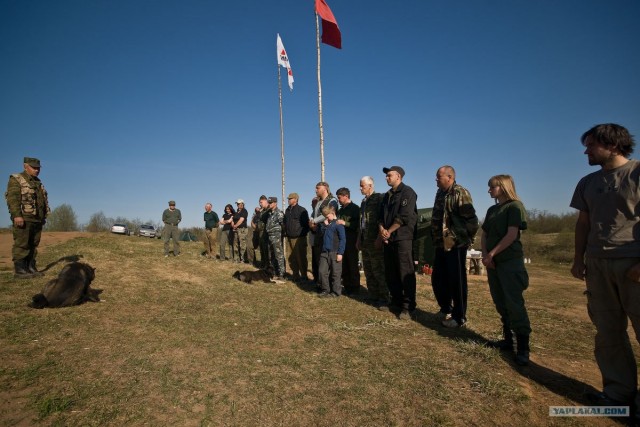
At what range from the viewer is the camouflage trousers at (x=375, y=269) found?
240 inches

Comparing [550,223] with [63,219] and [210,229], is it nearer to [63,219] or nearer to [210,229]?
[210,229]

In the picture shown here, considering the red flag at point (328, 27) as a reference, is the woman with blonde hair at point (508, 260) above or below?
below

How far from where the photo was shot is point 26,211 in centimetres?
653

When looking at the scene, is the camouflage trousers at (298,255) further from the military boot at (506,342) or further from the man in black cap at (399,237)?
the military boot at (506,342)

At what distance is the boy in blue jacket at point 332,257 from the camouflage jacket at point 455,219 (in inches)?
90.1

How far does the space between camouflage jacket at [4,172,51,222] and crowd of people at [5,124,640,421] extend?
0.07 feet

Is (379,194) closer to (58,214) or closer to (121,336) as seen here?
(121,336)

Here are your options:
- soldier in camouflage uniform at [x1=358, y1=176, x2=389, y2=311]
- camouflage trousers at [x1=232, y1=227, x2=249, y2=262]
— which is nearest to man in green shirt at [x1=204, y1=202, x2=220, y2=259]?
camouflage trousers at [x1=232, y1=227, x2=249, y2=262]

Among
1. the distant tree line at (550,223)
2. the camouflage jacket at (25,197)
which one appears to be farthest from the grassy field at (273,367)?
the distant tree line at (550,223)

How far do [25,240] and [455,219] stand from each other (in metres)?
8.03

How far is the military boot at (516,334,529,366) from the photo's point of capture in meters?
3.32

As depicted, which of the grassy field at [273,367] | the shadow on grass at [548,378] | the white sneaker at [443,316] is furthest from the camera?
the white sneaker at [443,316]

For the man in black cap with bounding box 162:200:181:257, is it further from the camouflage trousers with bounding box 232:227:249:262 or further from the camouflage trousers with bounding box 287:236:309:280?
the camouflage trousers with bounding box 287:236:309:280

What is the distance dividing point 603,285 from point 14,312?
278 inches
